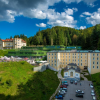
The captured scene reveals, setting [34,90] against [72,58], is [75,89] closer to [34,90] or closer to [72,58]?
[34,90]

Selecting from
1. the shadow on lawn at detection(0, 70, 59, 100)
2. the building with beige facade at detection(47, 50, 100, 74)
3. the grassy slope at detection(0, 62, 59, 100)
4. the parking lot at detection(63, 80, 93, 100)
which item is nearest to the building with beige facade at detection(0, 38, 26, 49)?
the building with beige facade at detection(47, 50, 100, 74)

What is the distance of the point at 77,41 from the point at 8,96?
82.1 meters

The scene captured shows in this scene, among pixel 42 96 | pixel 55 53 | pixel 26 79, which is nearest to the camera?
pixel 42 96

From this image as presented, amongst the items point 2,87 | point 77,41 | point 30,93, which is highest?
point 77,41

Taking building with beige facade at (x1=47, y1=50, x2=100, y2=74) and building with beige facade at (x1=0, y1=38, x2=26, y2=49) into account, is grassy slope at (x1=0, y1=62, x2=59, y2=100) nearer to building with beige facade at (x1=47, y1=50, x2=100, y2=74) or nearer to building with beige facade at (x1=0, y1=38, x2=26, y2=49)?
building with beige facade at (x1=47, y1=50, x2=100, y2=74)

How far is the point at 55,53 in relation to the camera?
53812mm

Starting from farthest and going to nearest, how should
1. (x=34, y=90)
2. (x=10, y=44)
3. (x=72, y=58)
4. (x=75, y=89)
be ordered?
(x=10, y=44), (x=72, y=58), (x=75, y=89), (x=34, y=90)

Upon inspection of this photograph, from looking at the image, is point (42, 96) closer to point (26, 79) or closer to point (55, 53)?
point (26, 79)

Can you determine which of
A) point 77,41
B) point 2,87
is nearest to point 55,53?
point 2,87

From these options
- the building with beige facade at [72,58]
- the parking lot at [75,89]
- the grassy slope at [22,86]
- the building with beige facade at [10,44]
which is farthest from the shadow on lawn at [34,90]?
the building with beige facade at [10,44]

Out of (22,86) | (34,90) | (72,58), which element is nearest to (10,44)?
(72,58)

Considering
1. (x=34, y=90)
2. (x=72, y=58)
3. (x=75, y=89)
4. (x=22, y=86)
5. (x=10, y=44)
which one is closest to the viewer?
(x=22, y=86)

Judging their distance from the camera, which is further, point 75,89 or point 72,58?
point 72,58

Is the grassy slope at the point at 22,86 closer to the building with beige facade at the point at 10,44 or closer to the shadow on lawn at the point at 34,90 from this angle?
the shadow on lawn at the point at 34,90
